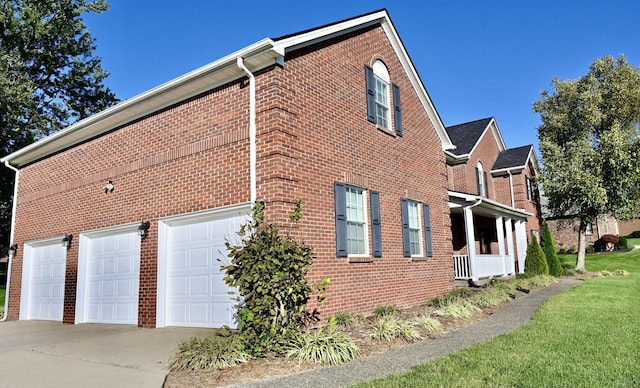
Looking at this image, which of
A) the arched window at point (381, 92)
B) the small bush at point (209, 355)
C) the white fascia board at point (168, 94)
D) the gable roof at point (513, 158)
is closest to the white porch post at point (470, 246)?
the arched window at point (381, 92)

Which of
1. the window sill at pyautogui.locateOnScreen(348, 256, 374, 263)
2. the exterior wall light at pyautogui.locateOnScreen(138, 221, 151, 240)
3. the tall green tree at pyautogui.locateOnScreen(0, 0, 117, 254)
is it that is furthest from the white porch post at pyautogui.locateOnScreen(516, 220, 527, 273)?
the tall green tree at pyautogui.locateOnScreen(0, 0, 117, 254)

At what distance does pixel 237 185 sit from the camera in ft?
27.2

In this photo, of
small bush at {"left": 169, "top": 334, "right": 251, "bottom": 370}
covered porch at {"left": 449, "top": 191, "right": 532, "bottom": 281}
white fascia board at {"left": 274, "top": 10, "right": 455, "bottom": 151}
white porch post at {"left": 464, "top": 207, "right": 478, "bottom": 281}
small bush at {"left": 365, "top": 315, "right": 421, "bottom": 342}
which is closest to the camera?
small bush at {"left": 169, "top": 334, "right": 251, "bottom": 370}

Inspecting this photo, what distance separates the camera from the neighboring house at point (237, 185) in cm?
828

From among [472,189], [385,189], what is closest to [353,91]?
[385,189]

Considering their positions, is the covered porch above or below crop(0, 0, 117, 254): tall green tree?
below

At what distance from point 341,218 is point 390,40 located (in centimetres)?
590

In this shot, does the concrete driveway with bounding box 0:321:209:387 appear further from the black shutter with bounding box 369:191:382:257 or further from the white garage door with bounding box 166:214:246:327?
the black shutter with bounding box 369:191:382:257

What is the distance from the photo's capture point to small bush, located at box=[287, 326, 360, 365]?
5867 mm

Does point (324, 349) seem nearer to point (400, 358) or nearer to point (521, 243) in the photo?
point (400, 358)

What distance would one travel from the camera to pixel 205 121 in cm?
912

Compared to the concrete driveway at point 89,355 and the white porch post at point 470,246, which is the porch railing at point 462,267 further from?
the concrete driveway at point 89,355

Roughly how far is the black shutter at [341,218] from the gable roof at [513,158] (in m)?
17.1

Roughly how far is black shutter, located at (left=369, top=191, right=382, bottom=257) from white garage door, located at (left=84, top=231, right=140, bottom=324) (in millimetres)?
5375
